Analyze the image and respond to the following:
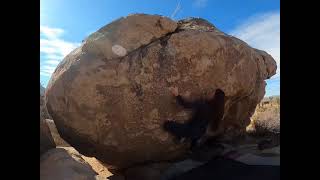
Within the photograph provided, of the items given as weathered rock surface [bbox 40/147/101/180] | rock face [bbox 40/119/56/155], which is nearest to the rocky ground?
rock face [bbox 40/119/56/155]

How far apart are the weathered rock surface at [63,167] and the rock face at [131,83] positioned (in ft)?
2.40

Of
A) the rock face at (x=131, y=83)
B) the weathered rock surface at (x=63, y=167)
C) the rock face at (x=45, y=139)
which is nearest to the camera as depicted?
the weathered rock surface at (x=63, y=167)

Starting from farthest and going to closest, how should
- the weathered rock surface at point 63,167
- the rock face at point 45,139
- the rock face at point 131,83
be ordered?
1. the rock face at point 131,83
2. the rock face at point 45,139
3. the weathered rock surface at point 63,167

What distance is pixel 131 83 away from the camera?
5.09 m

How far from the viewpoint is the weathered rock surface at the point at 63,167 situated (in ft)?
13.2

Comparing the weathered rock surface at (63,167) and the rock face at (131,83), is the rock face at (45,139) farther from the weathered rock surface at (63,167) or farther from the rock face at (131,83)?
the rock face at (131,83)

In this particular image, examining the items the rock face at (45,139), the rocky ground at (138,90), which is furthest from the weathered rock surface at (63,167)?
the rocky ground at (138,90)

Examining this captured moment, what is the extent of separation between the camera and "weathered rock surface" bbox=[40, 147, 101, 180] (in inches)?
159

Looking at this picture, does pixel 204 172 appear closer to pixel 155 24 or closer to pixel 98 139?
pixel 98 139

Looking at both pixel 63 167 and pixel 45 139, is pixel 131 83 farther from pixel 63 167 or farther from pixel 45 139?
pixel 63 167

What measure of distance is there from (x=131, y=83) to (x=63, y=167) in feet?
5.00

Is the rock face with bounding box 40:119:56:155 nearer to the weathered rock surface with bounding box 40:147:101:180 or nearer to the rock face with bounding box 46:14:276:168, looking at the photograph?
the weathered rock surface with bounding box 40:147:101:180

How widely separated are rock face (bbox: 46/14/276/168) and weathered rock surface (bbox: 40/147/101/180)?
732 millimetres
